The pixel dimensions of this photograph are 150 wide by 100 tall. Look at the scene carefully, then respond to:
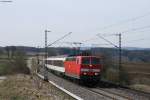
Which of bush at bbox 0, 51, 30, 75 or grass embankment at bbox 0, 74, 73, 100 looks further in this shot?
bush at bbox 0, 51, 30, 75

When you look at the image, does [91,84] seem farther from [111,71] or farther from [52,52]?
[52,52]

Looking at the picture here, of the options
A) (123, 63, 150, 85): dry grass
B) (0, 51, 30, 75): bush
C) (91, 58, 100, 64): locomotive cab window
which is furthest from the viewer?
(0, 51, 30, 75): bush

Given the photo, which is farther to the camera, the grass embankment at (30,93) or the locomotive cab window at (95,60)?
the locomotive cab window at (95,60)

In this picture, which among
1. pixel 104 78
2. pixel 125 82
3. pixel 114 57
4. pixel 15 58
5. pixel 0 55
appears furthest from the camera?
pixel 0 55

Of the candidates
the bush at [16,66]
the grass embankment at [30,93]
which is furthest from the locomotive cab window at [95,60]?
the bush at [16,66]

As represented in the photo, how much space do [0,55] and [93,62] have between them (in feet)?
334

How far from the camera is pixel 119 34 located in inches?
2073

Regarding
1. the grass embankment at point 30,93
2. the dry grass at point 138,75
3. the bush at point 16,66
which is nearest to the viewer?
the grass embankment at point 30,93

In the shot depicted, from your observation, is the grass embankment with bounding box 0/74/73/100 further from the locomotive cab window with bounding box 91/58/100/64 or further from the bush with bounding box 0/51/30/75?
the bush with bounding box 0/51/30/75

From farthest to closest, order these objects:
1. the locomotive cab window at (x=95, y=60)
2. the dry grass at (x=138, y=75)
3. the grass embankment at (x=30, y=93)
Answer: the dry grass at (x=138, y=75), the locomotive cab window at (x=95, y=60), the grass embankment at (x=30, y=93)

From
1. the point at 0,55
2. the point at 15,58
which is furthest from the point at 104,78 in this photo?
the point at 0,55

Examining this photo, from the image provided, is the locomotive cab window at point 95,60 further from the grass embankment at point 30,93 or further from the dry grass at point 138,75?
the dry grass at point 138,75

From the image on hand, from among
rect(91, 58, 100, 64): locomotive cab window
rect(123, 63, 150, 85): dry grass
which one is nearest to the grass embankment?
rect(91, 58, 100, 64): locomotive cab window

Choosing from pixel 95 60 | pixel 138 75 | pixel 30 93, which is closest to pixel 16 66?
pixel 138 75
